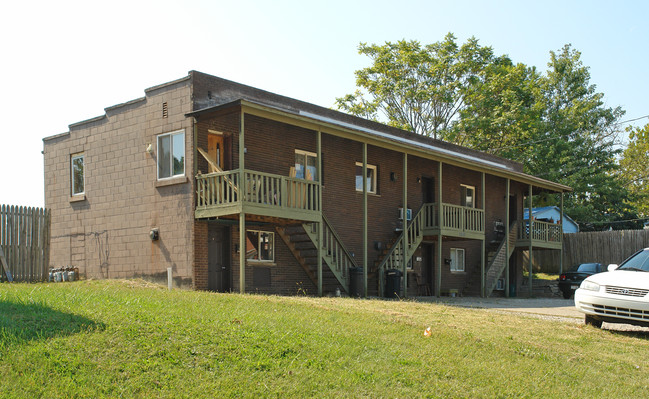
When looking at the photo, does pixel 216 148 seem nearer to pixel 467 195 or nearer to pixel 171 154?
pixel 171 154

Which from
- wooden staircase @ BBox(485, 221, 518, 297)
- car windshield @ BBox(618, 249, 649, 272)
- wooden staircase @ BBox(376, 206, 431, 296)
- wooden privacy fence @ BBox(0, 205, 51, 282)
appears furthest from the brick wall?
wooden staircase @ BBox(485, 221, 518, 297)

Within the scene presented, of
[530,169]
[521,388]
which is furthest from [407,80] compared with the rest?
[521,388]

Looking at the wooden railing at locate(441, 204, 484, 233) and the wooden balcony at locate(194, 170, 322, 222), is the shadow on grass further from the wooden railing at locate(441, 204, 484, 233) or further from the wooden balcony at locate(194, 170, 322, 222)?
the wooden railing at locate(441, 204, 484, 233)

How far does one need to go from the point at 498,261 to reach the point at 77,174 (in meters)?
16.9

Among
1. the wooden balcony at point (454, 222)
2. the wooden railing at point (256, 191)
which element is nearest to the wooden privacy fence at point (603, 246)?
the wooden balcony at point (454, 222)

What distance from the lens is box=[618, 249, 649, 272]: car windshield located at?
527 inches

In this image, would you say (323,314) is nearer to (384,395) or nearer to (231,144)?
(384,395)

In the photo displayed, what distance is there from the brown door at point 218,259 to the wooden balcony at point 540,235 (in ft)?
51.0

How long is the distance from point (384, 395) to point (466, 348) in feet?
9.56

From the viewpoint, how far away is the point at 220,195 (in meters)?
18.0

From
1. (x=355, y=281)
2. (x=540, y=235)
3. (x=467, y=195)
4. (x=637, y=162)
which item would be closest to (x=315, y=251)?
(x=355, y=281)

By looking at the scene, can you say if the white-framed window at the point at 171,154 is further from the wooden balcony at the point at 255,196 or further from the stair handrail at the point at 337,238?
the stair handrail at the point at 337,238

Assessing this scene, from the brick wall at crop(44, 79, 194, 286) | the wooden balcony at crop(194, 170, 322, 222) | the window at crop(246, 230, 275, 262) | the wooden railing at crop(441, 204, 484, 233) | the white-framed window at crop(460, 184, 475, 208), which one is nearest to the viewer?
the wooden balcony at crop(194, 170, 322, 222)

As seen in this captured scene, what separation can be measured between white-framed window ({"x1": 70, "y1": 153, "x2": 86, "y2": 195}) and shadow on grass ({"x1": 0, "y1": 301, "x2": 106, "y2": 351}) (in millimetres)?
12646
